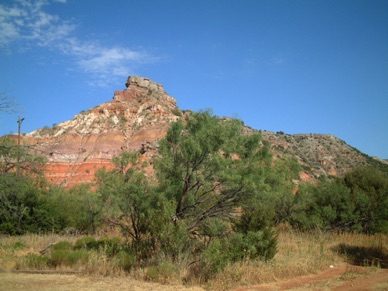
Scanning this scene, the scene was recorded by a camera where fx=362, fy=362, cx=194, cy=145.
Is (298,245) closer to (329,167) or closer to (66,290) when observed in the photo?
(66,290)

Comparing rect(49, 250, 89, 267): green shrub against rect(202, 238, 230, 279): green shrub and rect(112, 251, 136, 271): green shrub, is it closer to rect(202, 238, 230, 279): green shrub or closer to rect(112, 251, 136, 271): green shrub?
rect(112, 251, 136, 271): green shrub

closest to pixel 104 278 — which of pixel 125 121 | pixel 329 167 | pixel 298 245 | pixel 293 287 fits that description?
pixel 293 287

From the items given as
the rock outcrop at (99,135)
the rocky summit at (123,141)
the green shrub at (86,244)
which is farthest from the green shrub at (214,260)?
the rock outcrop at (99,135)

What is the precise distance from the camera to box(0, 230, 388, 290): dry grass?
10773 millimetres

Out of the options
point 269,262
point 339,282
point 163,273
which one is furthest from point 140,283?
point 339,282

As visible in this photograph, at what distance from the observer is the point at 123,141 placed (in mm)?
73875

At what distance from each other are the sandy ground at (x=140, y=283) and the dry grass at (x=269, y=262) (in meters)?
0.37

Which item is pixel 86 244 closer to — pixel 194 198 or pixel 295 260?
pixel 194 198

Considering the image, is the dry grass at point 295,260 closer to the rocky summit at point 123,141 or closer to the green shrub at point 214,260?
the green shrub at point 214,260

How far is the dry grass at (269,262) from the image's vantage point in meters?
10.8

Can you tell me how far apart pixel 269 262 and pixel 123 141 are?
64088 millimetres

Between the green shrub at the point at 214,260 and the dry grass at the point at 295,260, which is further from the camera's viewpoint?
the dry grass at the point at 295,260

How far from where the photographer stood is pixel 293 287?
34.7 feet

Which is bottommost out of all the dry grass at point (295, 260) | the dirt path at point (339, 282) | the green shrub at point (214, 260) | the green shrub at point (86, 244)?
the dirt path at point (339, 282)
